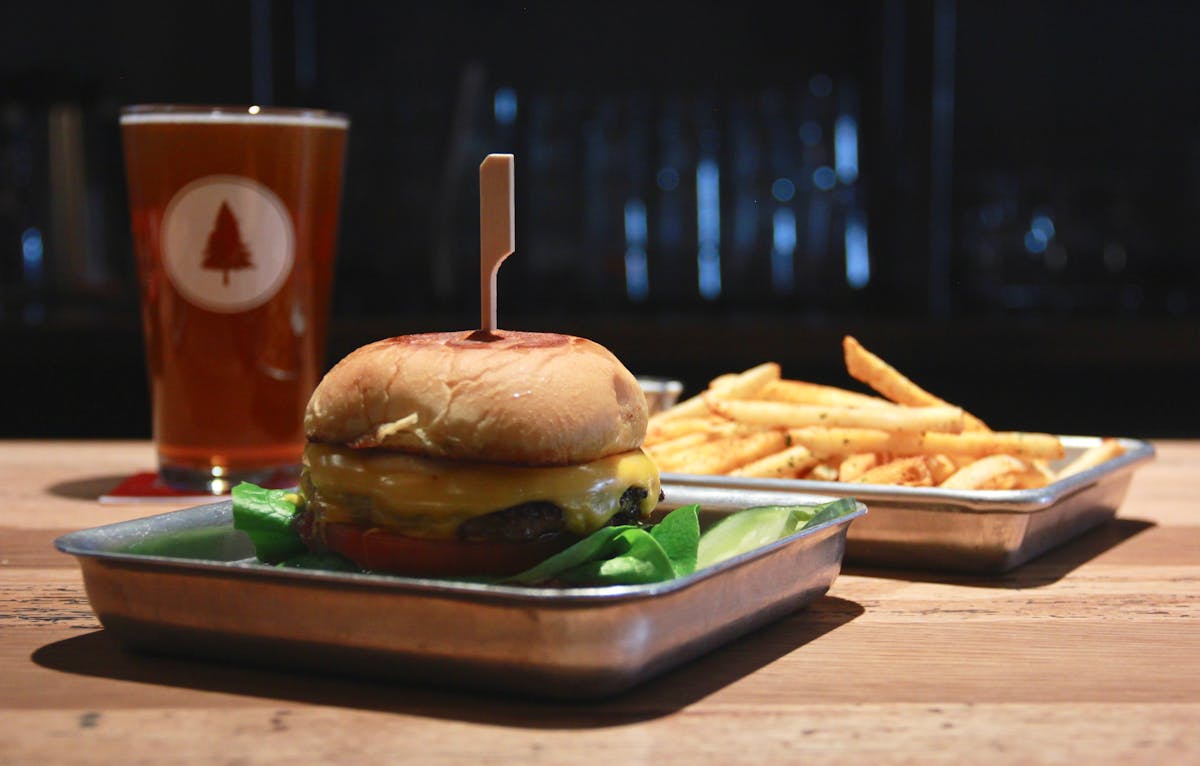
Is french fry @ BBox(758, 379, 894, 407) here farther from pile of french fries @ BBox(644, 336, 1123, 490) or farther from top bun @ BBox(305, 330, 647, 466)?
top bun @ BBox(305, 330, 647, 466)

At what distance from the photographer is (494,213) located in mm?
1245

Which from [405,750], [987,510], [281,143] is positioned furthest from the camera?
[281,143]

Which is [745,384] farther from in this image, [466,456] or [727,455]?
[466,456]

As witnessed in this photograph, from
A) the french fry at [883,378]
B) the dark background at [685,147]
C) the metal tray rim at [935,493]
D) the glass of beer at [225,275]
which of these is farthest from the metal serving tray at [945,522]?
the dark background at [685,147]

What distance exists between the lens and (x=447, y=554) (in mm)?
1097

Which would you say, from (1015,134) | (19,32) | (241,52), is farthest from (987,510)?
(19,32)

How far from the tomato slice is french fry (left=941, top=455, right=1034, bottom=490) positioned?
22.7 inches

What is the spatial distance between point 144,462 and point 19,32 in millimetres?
3431

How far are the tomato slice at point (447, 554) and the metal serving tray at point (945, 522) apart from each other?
1.11 feet

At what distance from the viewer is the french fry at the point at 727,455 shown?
1.64m

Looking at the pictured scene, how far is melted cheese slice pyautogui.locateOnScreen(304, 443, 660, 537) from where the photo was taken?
1089mm

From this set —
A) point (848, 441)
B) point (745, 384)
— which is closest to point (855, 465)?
point (848, 441)

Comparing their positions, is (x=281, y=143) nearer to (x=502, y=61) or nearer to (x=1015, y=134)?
(x=502, y=61)

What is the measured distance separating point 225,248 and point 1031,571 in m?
1.04
